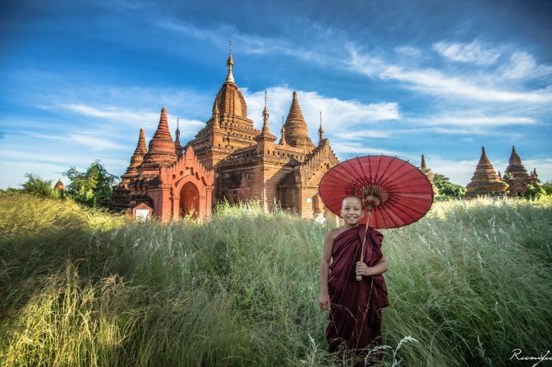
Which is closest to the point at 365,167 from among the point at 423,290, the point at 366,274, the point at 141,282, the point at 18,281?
the point at 366,274

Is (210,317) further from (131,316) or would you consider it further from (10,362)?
(10,362)

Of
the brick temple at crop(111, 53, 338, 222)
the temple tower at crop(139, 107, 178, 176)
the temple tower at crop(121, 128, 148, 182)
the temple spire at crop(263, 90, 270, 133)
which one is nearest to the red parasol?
the brick temple at crop(111, 53, 338, 222)

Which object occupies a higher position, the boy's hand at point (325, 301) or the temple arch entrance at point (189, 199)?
the temple arch entrance at point (189, 199)

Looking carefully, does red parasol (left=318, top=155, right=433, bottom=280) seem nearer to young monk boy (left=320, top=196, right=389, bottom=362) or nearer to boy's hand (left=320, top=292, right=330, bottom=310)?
young monk boy (left=320, top=196, right=389, bottom=362)

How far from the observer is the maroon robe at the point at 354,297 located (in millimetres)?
Answer: 2064

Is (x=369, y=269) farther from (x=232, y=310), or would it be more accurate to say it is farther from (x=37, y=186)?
(x=37, y=186)

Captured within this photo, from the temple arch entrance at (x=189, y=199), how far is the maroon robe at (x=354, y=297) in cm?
1034

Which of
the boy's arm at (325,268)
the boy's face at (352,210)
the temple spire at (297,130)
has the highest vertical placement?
the temple spire at (297,130)

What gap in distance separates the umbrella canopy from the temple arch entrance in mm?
10180

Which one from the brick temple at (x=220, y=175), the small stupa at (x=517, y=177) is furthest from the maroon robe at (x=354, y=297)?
the small stupa at (x=517, y=177)

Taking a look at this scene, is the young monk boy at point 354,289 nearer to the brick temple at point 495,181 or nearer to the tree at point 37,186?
the tree at point 37,186

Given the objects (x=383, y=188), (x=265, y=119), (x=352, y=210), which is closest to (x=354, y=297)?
(x=352, y=210)

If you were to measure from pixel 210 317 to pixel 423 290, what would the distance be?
2.04 m

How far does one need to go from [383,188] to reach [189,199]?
11095 mm
